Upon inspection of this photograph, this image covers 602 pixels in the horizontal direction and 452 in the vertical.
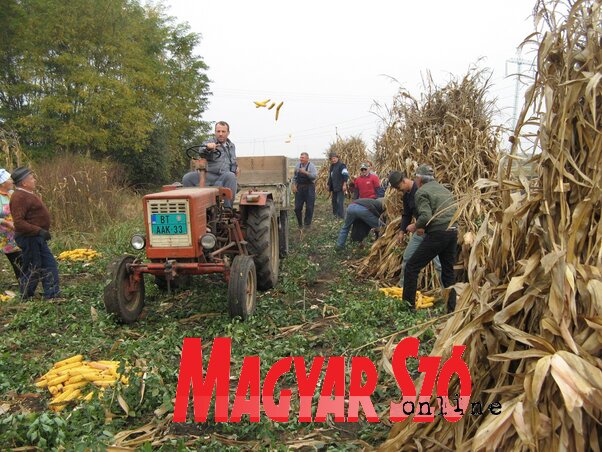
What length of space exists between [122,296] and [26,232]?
1.93 m

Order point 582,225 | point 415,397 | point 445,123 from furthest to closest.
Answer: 1. point 445,123
2. point 415,397
3. point 582,225

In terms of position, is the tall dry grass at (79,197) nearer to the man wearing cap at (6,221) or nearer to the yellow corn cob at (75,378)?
the man wearing cap at (6,221)

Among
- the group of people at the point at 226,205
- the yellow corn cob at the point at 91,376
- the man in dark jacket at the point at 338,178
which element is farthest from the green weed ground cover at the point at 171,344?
the man in dark jacket at the point at 338,178

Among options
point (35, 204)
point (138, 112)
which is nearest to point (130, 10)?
point (138, 112)

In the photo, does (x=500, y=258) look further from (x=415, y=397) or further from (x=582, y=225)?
(x=415, y=397)

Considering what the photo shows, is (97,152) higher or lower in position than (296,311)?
higher

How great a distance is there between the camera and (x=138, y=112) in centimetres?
2227

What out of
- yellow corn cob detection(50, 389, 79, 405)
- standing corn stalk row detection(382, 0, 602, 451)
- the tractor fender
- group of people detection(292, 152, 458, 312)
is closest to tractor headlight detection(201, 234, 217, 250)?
the tractor fender

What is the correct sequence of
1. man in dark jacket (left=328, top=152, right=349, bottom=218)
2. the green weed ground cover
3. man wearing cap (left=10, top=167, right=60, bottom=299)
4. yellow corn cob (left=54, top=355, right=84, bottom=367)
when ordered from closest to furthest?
the green weed ground cover → yellow corn cob (left=54, top=355, right=84, bottom=367) → man wearing cap (left=10, top=167, right=60, bottom=299) → man in dark jacket (left=328, top=152, right=349, bottom=218)

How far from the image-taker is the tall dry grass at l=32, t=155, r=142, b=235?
1059 cm

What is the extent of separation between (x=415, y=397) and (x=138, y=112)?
73.1 ft

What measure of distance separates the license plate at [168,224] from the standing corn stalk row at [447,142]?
11.4 feet

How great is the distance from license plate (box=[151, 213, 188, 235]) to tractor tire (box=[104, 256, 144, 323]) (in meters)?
0.52

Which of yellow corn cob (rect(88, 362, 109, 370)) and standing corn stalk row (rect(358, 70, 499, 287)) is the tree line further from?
yellow corn cob (rect(88, 362, 109, 370))
